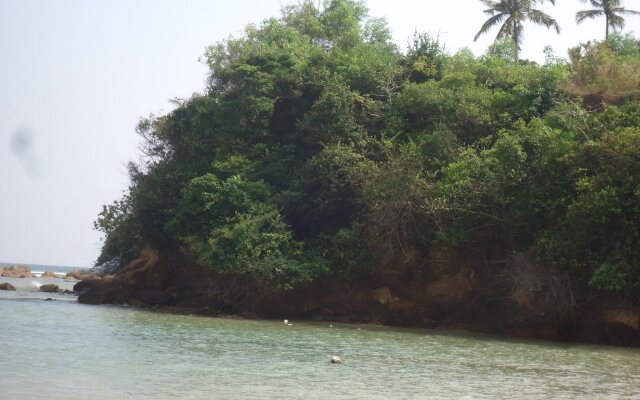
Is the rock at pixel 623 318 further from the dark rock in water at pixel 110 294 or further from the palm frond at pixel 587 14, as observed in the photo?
the palm frond at pixel 587 14

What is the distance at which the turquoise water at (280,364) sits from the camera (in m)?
10.9

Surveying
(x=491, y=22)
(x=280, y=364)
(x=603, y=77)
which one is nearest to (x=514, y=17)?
(x=491, y=22)

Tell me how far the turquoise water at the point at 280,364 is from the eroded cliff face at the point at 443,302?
1.56 meters

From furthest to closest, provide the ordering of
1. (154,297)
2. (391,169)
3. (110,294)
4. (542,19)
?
(542,19), (110,294), (154,297), (391,169)

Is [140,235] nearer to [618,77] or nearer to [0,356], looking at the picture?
[0,356]

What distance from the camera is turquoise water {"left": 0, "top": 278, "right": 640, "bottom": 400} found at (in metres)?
10.9

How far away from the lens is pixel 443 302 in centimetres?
2447

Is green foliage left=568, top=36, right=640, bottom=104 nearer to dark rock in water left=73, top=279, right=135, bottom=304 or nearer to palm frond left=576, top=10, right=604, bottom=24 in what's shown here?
palm frond left=576, top=10, right=604, bottom=24

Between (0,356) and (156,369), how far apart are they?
115 inches

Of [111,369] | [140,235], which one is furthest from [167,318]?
[111,369]

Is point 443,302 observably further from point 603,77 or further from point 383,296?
point 603,77

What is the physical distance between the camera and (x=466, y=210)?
2217 centimetres

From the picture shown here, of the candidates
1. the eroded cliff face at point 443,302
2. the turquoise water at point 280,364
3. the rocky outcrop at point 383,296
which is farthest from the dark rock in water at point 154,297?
the rocky outcrop at point 383,296

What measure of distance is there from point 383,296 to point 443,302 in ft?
6.64
